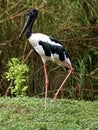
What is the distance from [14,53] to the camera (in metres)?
9.73

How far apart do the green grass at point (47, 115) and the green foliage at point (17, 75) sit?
90cm

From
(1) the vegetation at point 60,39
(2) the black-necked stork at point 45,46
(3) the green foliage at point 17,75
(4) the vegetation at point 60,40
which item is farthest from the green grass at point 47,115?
(1) the vegetation at point 60,39

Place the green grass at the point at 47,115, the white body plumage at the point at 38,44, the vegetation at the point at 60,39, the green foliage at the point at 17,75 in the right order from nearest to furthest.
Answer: the green grass at the point at 47,115
the white body plumage at the point at 38,44
the green foliage at the point at 17,75
the vegetation at the point at 60,39

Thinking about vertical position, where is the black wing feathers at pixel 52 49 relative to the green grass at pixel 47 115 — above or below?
above

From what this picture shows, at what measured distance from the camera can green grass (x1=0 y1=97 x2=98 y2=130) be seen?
6227 millimetres

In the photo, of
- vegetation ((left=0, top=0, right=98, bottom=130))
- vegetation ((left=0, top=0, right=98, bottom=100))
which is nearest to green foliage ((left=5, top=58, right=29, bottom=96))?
vegetation ((left=0, top=0, right=98, bottom=130))

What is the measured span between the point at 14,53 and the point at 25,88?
1.21 metres

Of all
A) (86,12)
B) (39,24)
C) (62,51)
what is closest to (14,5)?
(39,24)

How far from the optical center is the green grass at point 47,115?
6.23m

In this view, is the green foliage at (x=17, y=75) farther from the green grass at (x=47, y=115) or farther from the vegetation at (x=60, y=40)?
the green grass at (x=47, y=115)

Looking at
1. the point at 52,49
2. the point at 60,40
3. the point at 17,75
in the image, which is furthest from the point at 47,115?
the point at 60,40

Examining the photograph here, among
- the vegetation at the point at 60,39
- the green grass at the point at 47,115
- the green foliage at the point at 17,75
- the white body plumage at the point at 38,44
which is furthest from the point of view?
the vegetation at the point at 60,39

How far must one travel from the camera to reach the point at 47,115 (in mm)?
6766

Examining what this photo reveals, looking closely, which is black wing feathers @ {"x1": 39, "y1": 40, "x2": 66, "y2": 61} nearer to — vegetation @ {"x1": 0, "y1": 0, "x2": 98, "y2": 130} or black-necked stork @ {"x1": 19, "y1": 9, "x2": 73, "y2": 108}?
black-necked stork @ {"x1": 19, "y1": 9, "x2": 73, "y2": 108}
